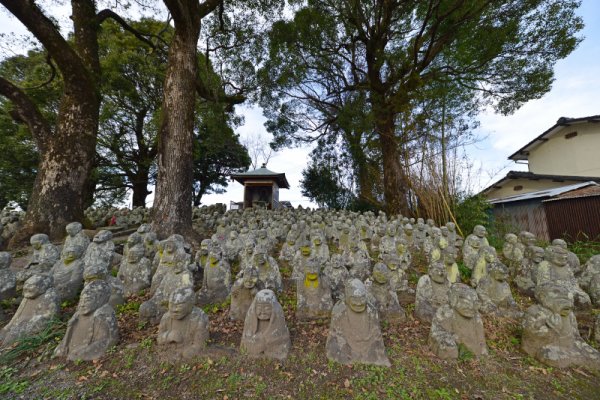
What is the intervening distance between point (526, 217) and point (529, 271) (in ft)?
24.7

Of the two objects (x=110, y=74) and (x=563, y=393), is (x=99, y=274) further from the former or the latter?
(x=110, y=74)

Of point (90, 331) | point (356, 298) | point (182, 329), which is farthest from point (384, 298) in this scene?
point (90, 331)

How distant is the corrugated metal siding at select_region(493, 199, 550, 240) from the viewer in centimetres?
971

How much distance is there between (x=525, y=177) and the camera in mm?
12703

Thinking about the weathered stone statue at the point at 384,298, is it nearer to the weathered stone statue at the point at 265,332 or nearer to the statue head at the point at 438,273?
the statue head at the point at 438,273

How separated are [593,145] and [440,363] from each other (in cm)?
1744

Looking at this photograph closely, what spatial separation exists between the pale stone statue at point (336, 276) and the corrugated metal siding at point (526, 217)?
918 cm

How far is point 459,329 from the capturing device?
2.83 metres

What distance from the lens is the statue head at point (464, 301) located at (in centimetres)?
276

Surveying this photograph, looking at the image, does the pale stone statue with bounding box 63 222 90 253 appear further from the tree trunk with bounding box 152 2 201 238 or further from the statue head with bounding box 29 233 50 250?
the tree trunk with bounding box 152 2 201 238

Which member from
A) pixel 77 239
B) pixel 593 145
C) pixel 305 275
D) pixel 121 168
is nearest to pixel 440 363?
pixel 305 275

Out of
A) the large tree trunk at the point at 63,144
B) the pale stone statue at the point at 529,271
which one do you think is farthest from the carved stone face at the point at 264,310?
Result: the large tree trunk at the point at 63,144

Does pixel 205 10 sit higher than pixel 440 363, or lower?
higher

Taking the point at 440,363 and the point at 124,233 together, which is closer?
the point at 440,363
